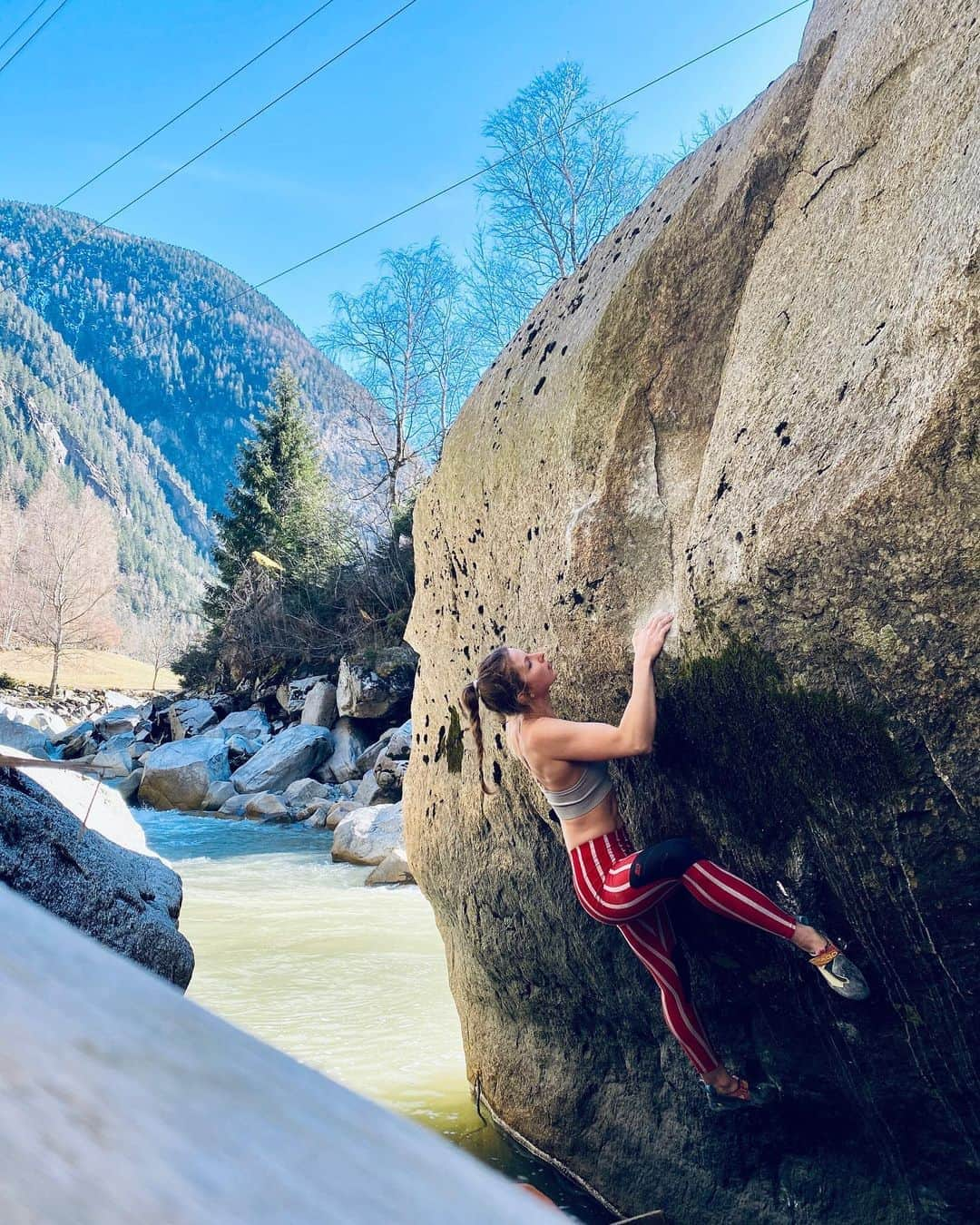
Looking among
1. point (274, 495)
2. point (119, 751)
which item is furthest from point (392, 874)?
point (274, 495)

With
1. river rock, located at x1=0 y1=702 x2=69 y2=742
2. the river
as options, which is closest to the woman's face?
the river

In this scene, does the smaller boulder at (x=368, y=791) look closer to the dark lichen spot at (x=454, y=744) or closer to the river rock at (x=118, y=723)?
the dark lichen spot at (x=454, y=744)

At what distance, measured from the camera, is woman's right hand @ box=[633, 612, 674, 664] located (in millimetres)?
3154

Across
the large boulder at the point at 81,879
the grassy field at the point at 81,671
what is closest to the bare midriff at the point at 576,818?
the large boulder at the point at 81,879

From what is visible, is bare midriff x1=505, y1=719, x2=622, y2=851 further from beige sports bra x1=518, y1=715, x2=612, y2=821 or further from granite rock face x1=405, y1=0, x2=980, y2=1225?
granite rock face x1=405, y1=0, x2=980, y2=1225

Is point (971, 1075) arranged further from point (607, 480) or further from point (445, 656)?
point (445, 656)

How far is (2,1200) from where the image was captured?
0.36 meters

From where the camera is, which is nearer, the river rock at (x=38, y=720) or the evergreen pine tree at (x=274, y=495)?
the evergreen pine tree at (x=274, y=495)

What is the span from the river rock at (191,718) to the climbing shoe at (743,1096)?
17196 mm

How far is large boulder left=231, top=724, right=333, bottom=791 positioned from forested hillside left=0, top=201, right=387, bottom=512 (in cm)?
17236

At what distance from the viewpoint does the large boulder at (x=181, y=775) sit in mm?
14781

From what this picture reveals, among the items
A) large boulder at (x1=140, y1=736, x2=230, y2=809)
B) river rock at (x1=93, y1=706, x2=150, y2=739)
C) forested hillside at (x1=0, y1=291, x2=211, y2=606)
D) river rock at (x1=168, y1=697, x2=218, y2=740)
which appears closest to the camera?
large boulder at (x1=140, y1=736, x2=230, y2=809)

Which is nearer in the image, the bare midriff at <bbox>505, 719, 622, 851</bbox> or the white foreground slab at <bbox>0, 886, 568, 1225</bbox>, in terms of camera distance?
the white foreground slab at <bbox>0, 886, 568, 1225</bbox>

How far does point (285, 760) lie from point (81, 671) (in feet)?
127
